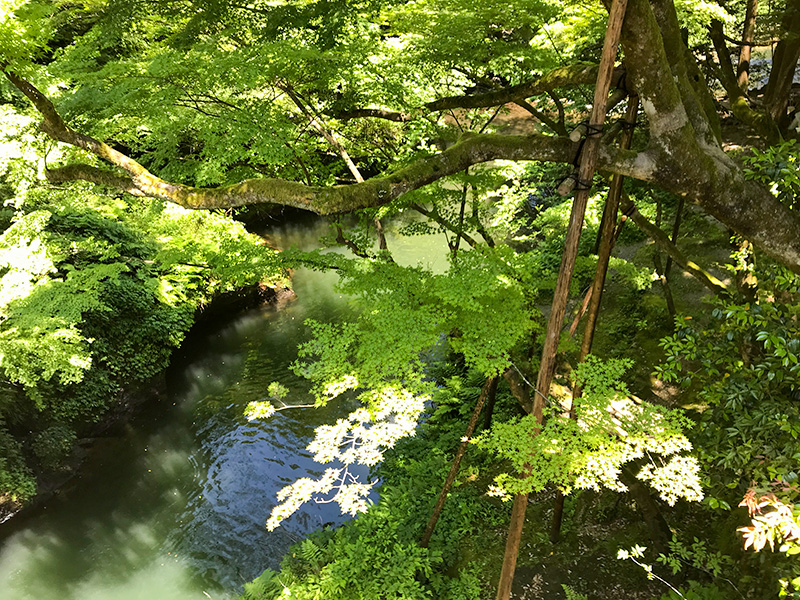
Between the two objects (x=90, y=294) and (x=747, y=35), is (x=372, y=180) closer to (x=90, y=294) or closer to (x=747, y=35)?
(x=747, y=35)

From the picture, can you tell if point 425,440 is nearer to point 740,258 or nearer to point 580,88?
point 740,258

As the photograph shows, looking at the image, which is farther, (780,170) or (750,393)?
(780,170)

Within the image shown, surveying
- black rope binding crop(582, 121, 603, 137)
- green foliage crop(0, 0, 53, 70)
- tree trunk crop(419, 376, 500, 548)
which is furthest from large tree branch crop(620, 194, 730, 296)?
green foliage crop(0, 0, 53, 70)

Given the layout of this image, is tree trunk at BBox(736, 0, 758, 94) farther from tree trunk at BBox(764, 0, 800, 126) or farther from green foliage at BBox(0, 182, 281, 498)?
green foliage at BBox(0, 182, 281, 498)

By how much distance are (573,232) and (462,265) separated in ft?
4.27

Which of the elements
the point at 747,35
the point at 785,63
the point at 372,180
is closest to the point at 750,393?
the point at 372,180

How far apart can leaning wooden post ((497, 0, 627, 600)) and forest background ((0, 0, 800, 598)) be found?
21 millimetres

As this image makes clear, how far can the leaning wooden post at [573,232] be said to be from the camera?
2.87m

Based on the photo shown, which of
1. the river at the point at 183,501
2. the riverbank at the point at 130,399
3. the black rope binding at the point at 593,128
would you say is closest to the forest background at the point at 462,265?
the black rope binding at the point at 593,128

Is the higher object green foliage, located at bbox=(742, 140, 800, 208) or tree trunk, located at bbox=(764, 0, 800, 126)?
tree trunk, located at bbox=(764, 0, 800, 126)

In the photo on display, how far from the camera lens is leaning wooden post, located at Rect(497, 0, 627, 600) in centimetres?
287

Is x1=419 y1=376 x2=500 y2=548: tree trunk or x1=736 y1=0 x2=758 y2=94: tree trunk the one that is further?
x1=736 y1=0 x2=758 y2=94: tree trunk

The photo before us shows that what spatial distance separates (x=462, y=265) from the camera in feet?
15.0

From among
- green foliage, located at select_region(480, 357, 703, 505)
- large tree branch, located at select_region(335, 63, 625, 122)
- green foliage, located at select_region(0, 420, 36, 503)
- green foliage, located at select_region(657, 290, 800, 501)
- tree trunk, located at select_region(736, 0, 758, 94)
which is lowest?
green foliage, located at select_region(0, 420, 36, 503)
